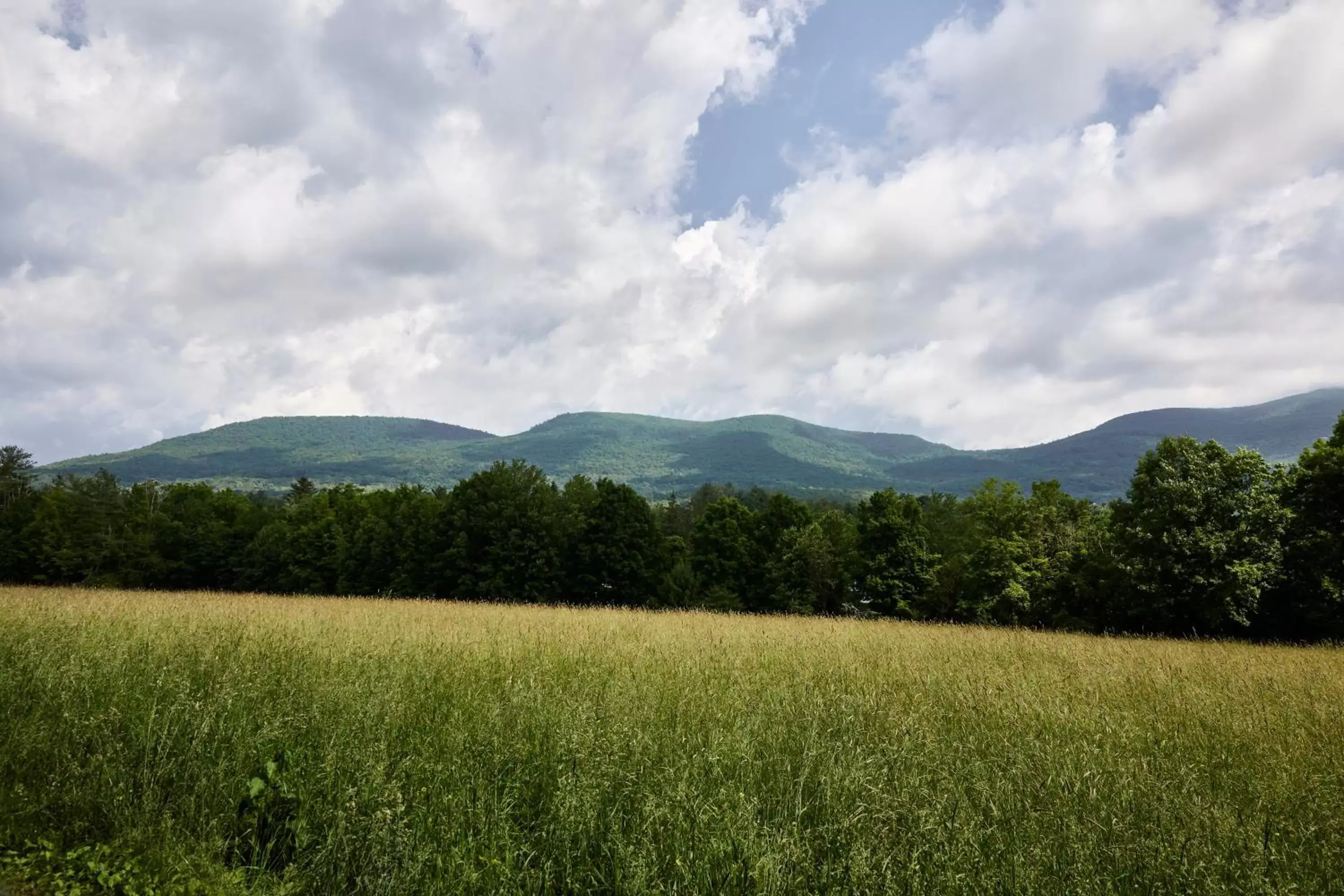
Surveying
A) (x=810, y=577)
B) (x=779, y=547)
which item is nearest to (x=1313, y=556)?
(x=810, y=577)

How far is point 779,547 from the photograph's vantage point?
48.5 meters

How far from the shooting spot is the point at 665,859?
3.61 m

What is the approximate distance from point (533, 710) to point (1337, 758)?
677 centimetres

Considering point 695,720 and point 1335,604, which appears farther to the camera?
point 1335,604

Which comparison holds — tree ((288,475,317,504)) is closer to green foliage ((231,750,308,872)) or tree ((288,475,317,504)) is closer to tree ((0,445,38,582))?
Result: tree ((0,445,38,582))

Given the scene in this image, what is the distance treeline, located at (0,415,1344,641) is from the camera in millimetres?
24312

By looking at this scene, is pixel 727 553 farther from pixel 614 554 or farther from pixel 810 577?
pixel 614 554

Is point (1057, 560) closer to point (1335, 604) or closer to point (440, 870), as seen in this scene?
point (1335, 604)

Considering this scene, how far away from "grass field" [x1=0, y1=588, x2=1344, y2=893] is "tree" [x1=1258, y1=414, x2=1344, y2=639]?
21414mm

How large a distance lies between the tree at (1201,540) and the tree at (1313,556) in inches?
30.0

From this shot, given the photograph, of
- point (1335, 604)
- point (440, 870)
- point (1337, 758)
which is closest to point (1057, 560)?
point (1335, 604)

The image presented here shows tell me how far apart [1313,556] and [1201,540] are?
3.69 m

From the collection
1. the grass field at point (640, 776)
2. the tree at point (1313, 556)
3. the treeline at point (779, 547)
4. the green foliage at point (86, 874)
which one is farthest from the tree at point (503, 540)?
the green foliage at point (86, 874)

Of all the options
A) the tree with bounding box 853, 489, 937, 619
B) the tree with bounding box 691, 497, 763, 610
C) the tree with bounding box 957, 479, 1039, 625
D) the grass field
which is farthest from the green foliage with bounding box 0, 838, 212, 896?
the tree with bounding box 691, 497, 763, 610
